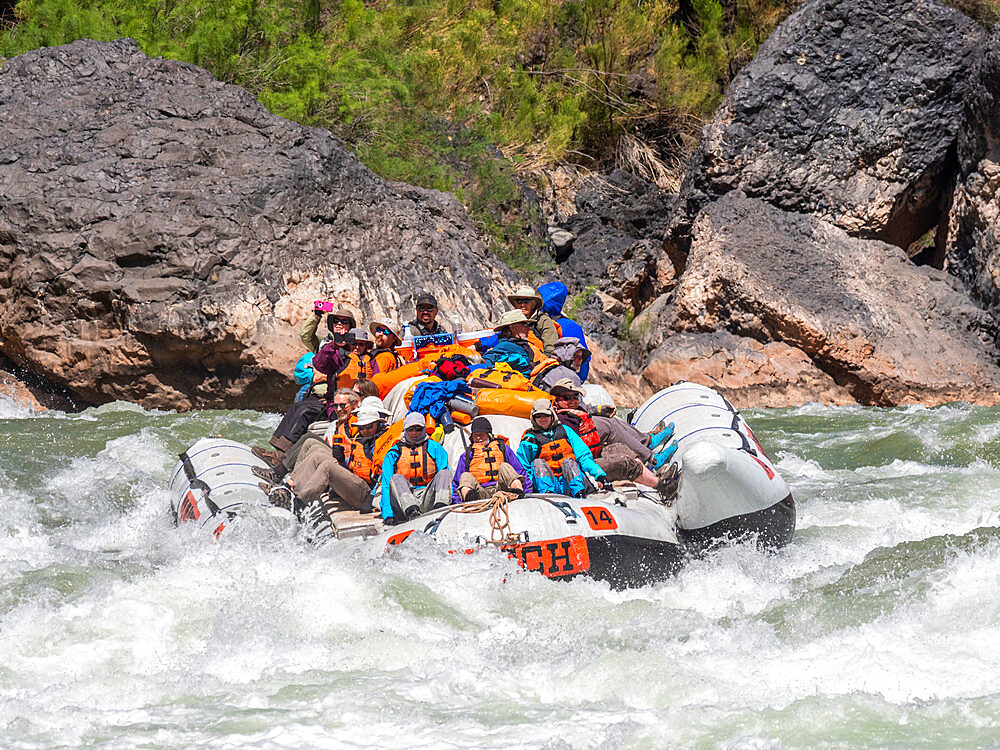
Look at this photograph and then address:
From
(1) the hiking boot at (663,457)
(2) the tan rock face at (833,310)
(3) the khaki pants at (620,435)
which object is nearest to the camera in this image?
(3) the khaki pants at (620,435)

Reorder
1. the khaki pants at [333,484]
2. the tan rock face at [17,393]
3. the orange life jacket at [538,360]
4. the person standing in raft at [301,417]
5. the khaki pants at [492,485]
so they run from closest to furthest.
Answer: the khaki pants at [492,485]
the khaki pants at [333,484]
the orange life jacket at [538,360]
the person standing in raft at [301,417]
the tan rock face at [17,393]

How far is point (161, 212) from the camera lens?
9430 millimetres

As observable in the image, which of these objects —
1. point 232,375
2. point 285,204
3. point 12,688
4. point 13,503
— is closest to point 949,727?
point 12,688

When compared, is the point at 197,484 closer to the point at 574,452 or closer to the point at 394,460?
the point at 394,460

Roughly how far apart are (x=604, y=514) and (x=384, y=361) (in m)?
2.53

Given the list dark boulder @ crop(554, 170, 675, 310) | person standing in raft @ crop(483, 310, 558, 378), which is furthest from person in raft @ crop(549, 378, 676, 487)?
dark boulder @ crop(554, 170, 675, 310)

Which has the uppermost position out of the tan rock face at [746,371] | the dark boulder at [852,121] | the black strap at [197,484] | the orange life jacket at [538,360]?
the dark boulder at [852,121]

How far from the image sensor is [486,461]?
5445 mm

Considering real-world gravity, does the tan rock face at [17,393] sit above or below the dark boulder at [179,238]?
below

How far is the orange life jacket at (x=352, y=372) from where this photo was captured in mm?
6770

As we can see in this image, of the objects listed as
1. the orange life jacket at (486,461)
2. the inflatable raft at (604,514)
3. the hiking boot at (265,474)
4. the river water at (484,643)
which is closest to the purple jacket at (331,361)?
the hiking boot at (265,474)

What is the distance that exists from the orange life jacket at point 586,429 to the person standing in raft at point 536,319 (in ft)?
3.55

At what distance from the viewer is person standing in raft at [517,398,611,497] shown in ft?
17.6

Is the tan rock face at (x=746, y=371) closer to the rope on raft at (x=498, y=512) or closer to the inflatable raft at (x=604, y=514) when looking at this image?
the inflatable raft at (x=604, y=514)
